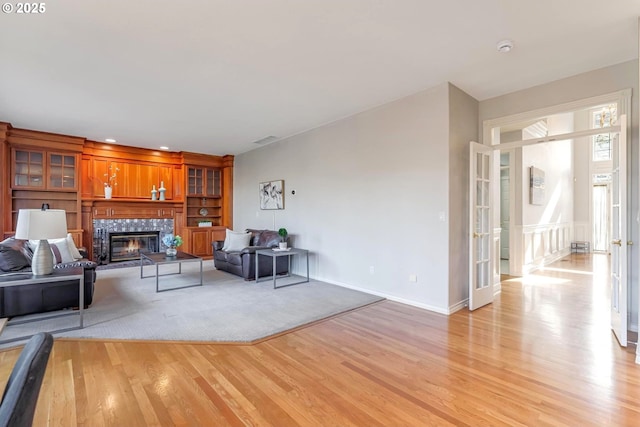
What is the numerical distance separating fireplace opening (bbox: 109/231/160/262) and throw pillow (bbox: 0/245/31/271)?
344 centimetres

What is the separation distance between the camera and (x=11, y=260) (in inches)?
141

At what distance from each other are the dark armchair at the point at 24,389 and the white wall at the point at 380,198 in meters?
3.69

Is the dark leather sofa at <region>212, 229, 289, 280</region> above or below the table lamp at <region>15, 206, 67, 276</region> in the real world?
below

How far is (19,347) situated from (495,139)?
5967 millimetres

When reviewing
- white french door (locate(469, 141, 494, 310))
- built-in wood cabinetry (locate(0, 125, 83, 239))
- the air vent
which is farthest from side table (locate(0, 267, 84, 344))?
white french door (locate(469, 141, 494, 310))

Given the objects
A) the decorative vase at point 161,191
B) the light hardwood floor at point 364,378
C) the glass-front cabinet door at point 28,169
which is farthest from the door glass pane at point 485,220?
the glass-front cabinet door at point 28,169

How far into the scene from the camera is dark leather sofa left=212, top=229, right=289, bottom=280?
5.46m

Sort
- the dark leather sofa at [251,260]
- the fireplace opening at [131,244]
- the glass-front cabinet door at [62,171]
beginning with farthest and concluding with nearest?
the fireplace opening at [131,244] → the glass-front cabinet door at [62,171] → the dark leather sofa at [251,260]

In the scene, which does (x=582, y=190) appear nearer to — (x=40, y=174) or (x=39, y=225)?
(x=39, y=225)

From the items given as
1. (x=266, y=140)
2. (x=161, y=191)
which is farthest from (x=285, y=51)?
(x=161, y=191)

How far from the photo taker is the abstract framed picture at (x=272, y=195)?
6520 millimetres

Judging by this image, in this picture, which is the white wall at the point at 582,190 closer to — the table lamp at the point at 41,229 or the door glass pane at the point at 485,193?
the door glass pane at the point at 485,193

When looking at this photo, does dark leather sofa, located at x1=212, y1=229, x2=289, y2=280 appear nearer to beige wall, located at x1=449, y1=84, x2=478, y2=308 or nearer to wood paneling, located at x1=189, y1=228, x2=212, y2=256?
wood paneling, located at x1=189, y1=228, x2=212, y2=256

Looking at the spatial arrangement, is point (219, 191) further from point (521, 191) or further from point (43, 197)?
point (521, 191)
